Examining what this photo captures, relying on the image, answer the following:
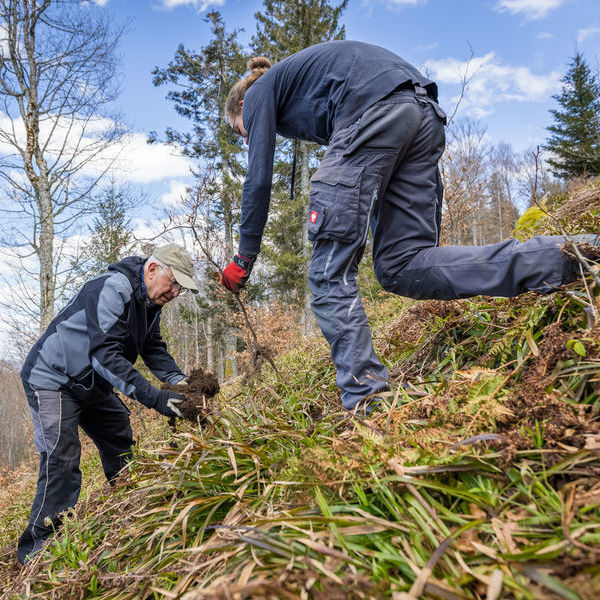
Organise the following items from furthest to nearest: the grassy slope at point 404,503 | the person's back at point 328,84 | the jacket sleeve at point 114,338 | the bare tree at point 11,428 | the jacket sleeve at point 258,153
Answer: the bare tree at point 11,428 < the jacket sleeve at point 114,338 < the jacket sleeve at point 258,153 < the person's back at point 328,84 < the grassy slope at point 404,503

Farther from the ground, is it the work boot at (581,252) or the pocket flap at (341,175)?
the pocket flap at (341,175)

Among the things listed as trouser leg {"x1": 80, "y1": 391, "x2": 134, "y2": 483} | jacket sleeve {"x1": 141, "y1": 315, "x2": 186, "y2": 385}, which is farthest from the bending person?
trouser leg {"x1": 80, "y1": 391, "x2": 134, "y2": 483}

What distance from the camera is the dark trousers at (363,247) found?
1.89 meters

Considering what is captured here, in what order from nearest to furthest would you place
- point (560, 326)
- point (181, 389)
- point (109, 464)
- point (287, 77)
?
point (560, 326), point (287, 77), point (181, 389), point (109, 464)

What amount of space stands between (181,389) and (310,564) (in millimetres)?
2043

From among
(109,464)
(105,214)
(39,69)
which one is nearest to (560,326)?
(109,464)

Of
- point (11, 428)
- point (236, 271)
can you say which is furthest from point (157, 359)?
point (11, 428)

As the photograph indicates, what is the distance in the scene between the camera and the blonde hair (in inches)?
104

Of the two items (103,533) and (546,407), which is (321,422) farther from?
(103,533)

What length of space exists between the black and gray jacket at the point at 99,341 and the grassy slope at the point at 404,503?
99cm

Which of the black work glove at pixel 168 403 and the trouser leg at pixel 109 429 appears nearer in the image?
the black work glove at pixel 168 403

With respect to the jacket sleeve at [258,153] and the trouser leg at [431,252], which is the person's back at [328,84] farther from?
the trouser leg at [431,252]

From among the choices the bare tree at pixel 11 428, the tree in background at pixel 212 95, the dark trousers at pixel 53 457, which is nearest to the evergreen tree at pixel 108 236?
the tree in background at pixel 212 95

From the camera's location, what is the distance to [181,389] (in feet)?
9.45
